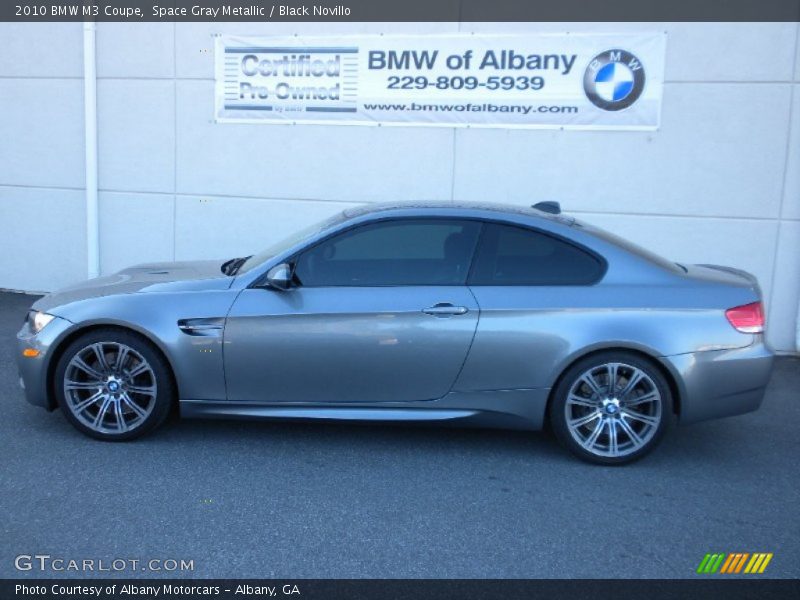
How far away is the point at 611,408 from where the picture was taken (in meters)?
4.71

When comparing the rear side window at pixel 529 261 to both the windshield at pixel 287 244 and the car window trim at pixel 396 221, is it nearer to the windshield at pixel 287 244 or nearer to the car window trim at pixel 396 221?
the car window trim at pixel 396 221

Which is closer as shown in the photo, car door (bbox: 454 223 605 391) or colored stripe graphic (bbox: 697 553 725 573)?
colored stripe graphic (bbox: 697 553 725 573)

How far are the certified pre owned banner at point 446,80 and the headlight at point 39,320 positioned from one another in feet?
13.4

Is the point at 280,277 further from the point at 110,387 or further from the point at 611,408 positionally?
the point at 611,408

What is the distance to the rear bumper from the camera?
462cm

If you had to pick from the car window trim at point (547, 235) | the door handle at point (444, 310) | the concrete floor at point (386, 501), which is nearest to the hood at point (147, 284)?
the concrete floor at point (386, 501)

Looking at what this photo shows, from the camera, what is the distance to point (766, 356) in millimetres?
4715

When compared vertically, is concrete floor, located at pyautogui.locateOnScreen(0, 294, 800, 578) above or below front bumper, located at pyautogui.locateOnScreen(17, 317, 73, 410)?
below

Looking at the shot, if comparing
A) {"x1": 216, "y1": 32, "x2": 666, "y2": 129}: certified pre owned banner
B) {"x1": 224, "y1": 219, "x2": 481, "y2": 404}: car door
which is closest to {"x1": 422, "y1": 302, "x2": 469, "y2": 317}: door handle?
{"x1": 224, "y1": 219, "x2": 481, "y2": 404}: car door

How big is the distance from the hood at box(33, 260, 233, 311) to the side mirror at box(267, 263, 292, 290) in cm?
31
